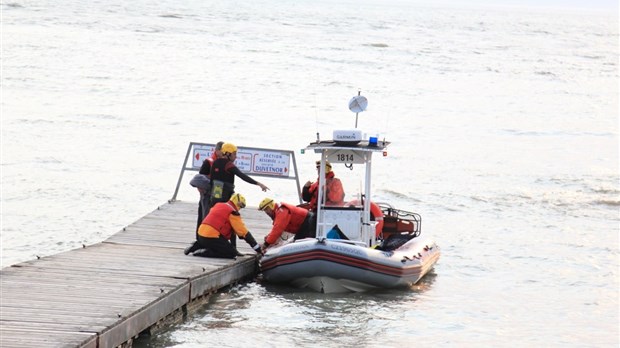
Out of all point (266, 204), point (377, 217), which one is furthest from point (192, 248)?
point (377, 217)

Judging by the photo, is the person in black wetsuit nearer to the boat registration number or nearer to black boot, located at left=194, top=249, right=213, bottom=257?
black boot, located at left=194, top=249, right=213, bottom=257

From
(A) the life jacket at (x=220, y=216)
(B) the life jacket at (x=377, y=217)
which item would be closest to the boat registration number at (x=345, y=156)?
(B) the life jacket at (x=377, y=217)

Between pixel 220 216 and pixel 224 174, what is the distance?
0.84 metres

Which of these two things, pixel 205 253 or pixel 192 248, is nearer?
pixel 205 253

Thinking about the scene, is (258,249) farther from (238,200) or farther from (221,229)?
(238,200)

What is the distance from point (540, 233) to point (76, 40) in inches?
1689

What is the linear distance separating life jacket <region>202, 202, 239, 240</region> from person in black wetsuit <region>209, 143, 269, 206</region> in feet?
1.86

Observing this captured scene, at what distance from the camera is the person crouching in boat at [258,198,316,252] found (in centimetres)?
1622

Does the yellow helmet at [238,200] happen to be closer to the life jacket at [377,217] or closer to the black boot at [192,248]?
the black boot at [192,248]

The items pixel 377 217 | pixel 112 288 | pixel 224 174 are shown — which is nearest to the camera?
pixel 112 288

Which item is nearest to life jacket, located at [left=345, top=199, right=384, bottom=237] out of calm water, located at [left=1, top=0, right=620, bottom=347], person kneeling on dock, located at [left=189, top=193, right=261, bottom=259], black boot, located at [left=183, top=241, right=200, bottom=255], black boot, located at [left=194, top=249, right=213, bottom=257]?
calm water, located at [left=1, top=0, right=620, bottom=347]

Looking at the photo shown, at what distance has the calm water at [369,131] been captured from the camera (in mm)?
16234

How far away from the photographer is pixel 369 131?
39.8 metres

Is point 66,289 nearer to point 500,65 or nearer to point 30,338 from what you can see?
point 30,338
